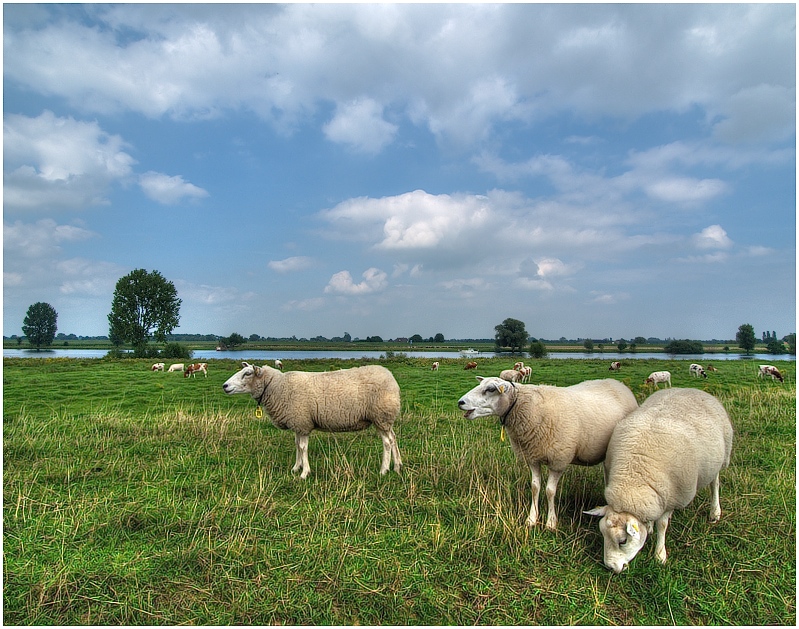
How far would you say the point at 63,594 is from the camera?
4551mm

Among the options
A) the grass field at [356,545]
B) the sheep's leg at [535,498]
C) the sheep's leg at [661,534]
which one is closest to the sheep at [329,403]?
the grass field at [356,545]

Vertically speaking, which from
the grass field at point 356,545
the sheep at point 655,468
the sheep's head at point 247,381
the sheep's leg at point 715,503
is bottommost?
the grass field at point 356,545

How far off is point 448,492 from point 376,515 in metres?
1.40

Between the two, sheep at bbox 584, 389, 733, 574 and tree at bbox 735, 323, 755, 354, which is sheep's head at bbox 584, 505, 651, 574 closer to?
sheep at bbox 584, 389, 733, 574

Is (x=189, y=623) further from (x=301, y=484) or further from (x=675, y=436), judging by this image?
(x=675, y=436)

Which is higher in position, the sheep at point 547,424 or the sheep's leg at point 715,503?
the sheep at point 547,424

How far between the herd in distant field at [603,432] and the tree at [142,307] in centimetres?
6334

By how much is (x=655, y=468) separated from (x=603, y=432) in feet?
3.82

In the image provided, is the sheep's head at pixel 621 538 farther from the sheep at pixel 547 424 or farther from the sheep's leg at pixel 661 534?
the sheep at pixel 547 424

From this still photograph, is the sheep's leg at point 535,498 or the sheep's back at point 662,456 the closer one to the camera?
the sheep's back at point 662,456

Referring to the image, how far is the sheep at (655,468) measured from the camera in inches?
187

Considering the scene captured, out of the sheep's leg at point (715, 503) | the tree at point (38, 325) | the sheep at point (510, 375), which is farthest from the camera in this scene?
the tree at point (38, 325)

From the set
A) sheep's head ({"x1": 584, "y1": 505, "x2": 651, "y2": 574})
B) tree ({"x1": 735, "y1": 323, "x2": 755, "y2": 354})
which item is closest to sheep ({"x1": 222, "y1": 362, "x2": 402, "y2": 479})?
sheep's head ({"x1": 584, "y1": 505, "x2": 651, "y2": 574})

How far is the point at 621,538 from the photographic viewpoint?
4676 millimetres
